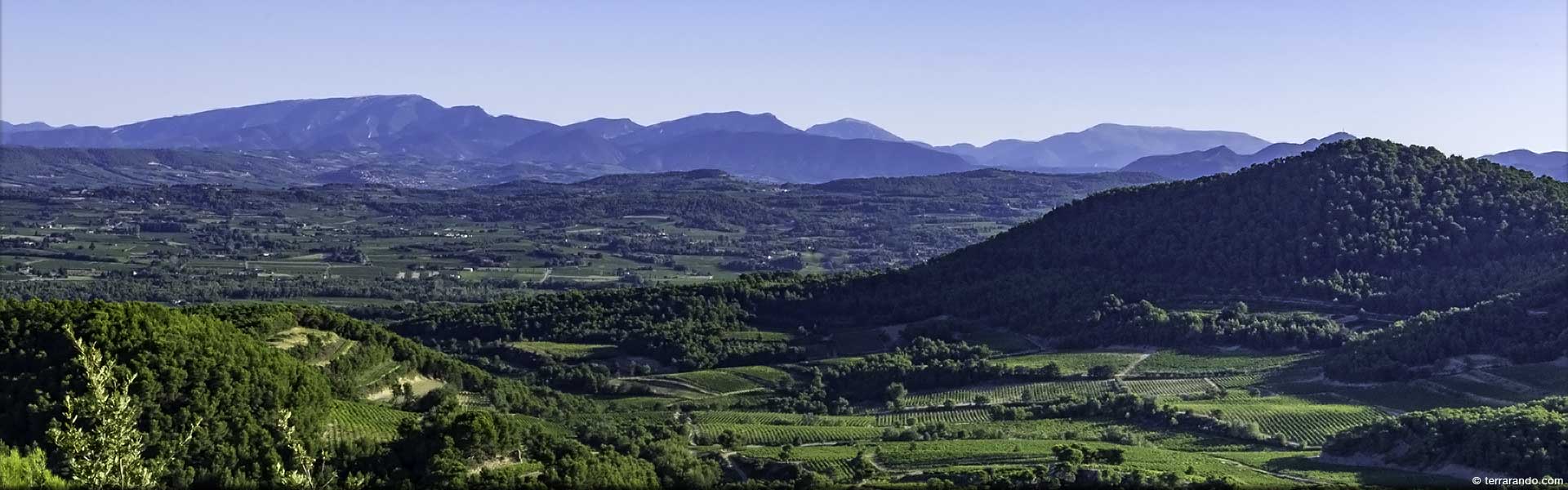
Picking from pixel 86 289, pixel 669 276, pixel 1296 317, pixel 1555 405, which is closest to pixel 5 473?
pixel 1555 405

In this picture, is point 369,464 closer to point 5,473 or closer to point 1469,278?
point 5,473

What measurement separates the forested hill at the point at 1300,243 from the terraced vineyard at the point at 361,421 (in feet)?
159

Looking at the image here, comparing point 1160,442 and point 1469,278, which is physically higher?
point 1469,278

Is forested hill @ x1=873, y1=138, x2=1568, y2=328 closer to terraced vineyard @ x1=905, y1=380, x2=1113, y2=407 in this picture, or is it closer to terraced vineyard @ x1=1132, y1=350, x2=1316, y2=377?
terraced vineyard @ x1=1132, y1=350, x2=1316, y2=377

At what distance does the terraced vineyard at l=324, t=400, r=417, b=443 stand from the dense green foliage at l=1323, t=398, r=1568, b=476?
39.0m

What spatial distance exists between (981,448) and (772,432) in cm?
1113

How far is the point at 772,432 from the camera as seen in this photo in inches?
2441

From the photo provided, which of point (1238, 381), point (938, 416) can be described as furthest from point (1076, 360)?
point (938, 416)

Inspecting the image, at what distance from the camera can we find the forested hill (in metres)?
88.2

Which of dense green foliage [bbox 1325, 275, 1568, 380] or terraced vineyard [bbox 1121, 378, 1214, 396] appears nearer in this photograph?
dense green foliage [bbox 1325, 275, 1568, 380]

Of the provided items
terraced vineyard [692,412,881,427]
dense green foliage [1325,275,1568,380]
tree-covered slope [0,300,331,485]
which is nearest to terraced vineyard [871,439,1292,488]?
terraced vineyard [692,412,881,427]

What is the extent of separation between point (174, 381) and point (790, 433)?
2789 cm

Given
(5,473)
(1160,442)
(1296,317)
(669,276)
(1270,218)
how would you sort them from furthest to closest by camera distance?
(669,276), (1270,218), (1296,317), (1160,442), (5,473)

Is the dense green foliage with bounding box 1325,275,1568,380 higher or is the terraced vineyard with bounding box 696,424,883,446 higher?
the dense green foliage with bounding box 1325,275,1568,380
